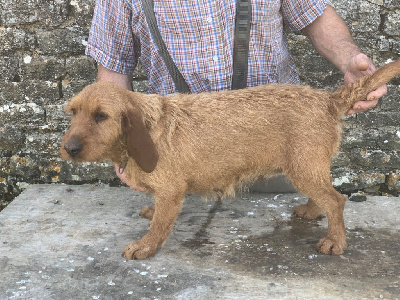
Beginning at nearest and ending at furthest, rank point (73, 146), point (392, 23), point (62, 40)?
point (73, 146), point (392, 23), point (62, 40)

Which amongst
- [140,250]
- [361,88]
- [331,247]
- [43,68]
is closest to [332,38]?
[361,88]

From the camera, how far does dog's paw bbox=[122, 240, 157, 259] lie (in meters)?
3.05

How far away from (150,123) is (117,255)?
3.04ft

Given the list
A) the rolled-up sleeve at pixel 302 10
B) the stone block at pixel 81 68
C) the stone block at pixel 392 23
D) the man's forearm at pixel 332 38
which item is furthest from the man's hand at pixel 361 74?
the stone block at pixel 81 68

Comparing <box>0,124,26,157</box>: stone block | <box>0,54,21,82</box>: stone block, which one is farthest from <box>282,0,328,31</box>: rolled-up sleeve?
<box>0,124,26,157</box>: stone block

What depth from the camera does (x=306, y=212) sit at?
3686 millimetres

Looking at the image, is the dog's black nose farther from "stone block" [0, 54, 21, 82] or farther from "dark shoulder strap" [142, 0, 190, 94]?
"stone block" [0, 54, 21, 82]

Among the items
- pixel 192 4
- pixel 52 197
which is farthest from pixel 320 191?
pixel 52 197

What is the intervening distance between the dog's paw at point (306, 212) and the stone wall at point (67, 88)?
3.36 feet

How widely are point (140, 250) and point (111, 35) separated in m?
1.73

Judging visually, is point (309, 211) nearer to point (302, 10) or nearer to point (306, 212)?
point (306, 212)

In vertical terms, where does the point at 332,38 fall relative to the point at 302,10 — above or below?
below

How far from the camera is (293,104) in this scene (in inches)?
120

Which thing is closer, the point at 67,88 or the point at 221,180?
the point at 221,180
